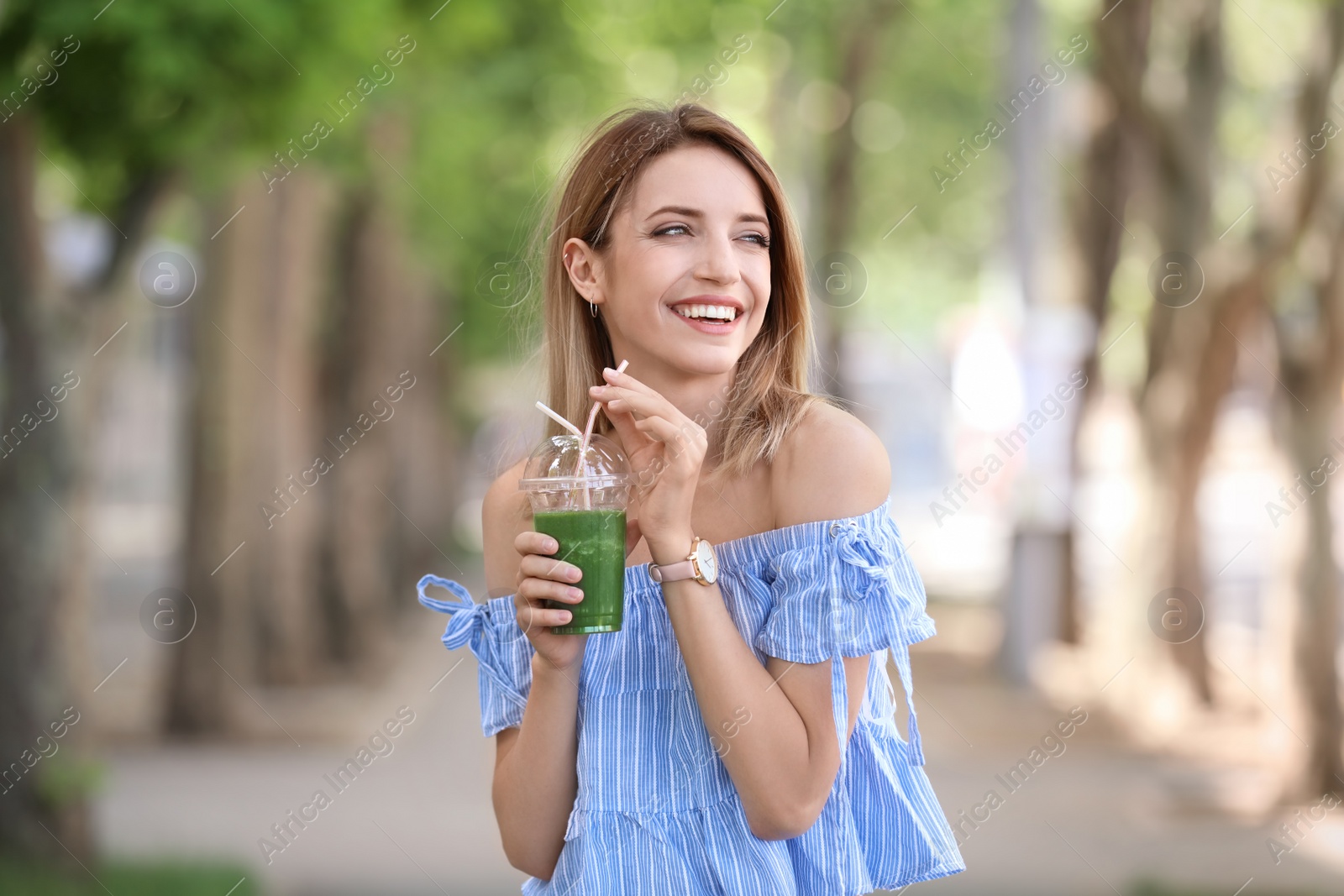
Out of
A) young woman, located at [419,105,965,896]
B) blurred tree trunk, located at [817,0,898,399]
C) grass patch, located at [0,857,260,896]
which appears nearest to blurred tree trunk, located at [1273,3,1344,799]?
grass patch, located at [0,857,260,896]

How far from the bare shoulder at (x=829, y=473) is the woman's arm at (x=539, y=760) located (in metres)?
0.36

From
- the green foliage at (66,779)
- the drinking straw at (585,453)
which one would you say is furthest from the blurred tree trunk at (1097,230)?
the drinking straw at (585,453)

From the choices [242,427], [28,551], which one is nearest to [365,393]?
[242,427]

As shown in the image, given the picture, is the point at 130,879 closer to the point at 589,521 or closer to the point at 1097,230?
the point at 589,521

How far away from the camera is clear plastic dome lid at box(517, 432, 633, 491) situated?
7.12ft

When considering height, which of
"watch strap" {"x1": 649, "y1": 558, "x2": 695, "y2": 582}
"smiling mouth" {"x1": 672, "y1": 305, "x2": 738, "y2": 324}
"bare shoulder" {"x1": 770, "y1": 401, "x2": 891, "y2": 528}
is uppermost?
"smiling mouth" {"x1": 672, "y1": 305, "x2": 738, "y2": 324}

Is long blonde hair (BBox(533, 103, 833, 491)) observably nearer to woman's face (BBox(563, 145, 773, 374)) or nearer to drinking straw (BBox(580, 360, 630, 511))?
woman's face (BBox(563, 145, 773, 374))

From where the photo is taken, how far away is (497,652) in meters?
2.47

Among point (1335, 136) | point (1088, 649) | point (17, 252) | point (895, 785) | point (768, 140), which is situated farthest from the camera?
point (768, 140)

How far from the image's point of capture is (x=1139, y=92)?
992 cm

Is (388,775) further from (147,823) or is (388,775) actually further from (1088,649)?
(1088,649)

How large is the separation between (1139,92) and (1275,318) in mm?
1943

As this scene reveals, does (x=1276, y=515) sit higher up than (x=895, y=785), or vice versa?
(x=1276, y=515)

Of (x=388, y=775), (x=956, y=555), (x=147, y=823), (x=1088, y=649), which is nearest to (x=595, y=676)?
(x=147, y=823)
